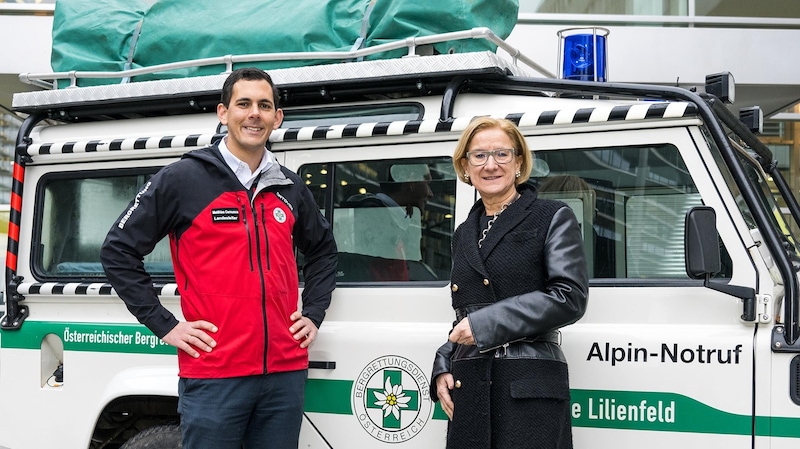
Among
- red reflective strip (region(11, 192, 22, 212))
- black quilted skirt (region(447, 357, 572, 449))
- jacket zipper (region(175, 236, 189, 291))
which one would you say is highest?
red reflective strip (region(11, 192, 22, 212))

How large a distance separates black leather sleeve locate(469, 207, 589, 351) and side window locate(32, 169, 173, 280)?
2355 mm

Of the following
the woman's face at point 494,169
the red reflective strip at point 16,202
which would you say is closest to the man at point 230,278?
the woman's face at point 494,169

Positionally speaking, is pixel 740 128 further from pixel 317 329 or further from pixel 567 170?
pixel 317 329

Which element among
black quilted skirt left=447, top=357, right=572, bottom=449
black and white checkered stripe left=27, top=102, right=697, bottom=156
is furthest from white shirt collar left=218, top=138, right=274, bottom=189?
black quilted skirt left=447, top=357, right=572, bottom=449

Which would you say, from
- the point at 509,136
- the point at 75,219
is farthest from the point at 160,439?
the point at 509,136

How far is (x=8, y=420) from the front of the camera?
439 cm

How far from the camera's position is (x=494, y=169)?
290 cm

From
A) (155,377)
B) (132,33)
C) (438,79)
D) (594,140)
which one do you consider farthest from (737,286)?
(132,33)

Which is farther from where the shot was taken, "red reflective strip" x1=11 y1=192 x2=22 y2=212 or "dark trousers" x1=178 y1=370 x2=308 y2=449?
"red reflective strip" x1=11 y1=192 x2=22 y2=212

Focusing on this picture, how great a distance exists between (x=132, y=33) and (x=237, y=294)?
2066mm

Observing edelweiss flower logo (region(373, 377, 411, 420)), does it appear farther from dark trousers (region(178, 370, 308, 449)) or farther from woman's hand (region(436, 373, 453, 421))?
woman's hand (region(436, 373, 453, 421))

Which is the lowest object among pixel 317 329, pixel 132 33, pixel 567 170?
pixel 317 329

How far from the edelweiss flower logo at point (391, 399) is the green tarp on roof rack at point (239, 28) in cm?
150

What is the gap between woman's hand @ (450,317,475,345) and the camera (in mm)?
2719
